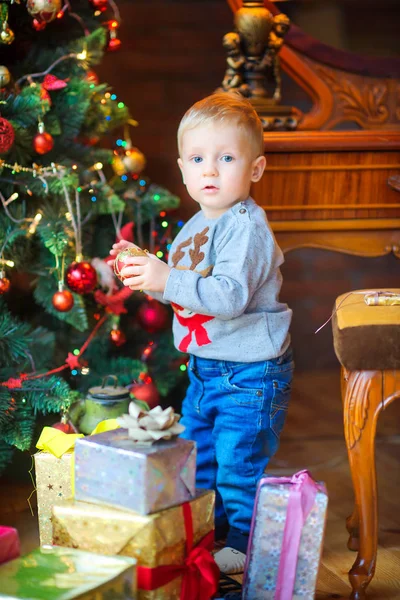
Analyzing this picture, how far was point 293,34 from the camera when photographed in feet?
6.86

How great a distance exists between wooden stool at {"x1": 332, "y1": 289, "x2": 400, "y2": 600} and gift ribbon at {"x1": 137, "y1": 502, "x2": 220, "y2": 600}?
263 millimetres

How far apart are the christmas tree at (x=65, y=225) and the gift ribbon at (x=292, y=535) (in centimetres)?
Result: 73

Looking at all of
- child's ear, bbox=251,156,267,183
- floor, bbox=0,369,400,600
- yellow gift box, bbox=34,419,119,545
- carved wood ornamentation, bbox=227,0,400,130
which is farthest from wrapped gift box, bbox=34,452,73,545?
carved wood ornamentation, bbox=227,0,400,130

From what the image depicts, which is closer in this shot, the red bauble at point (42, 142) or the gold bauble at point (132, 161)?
the red bauble at point (42, 142)

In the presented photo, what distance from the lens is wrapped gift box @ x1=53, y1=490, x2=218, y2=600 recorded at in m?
1.12

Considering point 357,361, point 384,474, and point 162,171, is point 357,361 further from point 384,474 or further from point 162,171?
point 162,171

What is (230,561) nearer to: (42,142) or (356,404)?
(356,404)

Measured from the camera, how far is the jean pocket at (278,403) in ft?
5.09

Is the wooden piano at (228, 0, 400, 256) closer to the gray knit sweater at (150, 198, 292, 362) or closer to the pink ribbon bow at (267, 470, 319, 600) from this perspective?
the gray knit sweater at (150, 198, 292, 362)

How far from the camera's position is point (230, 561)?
1.45 m

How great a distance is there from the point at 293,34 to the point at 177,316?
88 centimetres

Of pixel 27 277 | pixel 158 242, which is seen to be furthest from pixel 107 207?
pixel 27 277

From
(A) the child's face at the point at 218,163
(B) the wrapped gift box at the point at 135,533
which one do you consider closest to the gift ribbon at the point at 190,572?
(B) the wrapped gift box at the point at 135,533

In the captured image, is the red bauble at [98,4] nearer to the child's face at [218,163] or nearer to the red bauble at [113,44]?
the red bauble at [113,44]
